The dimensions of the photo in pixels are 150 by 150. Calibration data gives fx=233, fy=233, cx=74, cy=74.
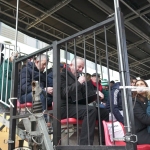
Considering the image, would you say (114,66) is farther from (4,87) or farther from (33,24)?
(4,87)

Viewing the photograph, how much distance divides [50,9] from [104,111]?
8.35 feet

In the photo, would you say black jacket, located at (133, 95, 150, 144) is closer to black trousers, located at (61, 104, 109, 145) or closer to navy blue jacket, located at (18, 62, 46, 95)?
black trousers, located at (61, 104, 109, 145)

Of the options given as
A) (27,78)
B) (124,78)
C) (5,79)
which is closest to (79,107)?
(27,78)

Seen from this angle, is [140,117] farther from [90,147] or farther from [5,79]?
[5,79]

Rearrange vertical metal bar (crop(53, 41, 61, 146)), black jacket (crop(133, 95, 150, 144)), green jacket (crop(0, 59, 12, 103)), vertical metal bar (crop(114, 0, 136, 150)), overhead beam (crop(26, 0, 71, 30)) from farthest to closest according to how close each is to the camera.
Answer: overhead beam (crop(26, 0, 71, 30))
green jacket (crop(0, 59, 12, 103))
black jacket (crop(133, 95, 150, 144))
vertical metal bar (crop(53, 41, 61, 146))
vertical metal bar (crop(114, 0, 136, 150))

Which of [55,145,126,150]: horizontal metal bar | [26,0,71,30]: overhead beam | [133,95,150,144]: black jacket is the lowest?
[55,145,126,150]: horizontal metal bar

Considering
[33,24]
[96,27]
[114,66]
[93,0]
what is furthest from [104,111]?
[114,66]

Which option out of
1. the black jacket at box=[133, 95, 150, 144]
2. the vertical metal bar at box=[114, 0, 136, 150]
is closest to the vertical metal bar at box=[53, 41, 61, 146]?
the vertical metal bar at box=[114, 0, 136, 150]

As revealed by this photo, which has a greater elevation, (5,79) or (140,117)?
Result: (5,79)

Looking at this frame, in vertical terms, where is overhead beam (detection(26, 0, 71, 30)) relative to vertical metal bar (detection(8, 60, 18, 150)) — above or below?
above

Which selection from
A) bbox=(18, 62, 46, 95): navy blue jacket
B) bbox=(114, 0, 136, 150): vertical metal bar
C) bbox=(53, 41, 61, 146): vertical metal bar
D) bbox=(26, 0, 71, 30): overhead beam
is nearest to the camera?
bbox=(114, 0, 136, 150): vertical metal bar

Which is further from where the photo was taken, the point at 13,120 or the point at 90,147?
the point at 13,120

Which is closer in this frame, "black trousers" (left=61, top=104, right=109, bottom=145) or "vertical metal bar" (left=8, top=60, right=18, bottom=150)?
"black trousers" (left=61, top=104, right=109, bottom=145)

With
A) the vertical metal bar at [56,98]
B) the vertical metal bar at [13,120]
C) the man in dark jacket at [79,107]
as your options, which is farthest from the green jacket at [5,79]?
the vertical metal bar at [56,98]
